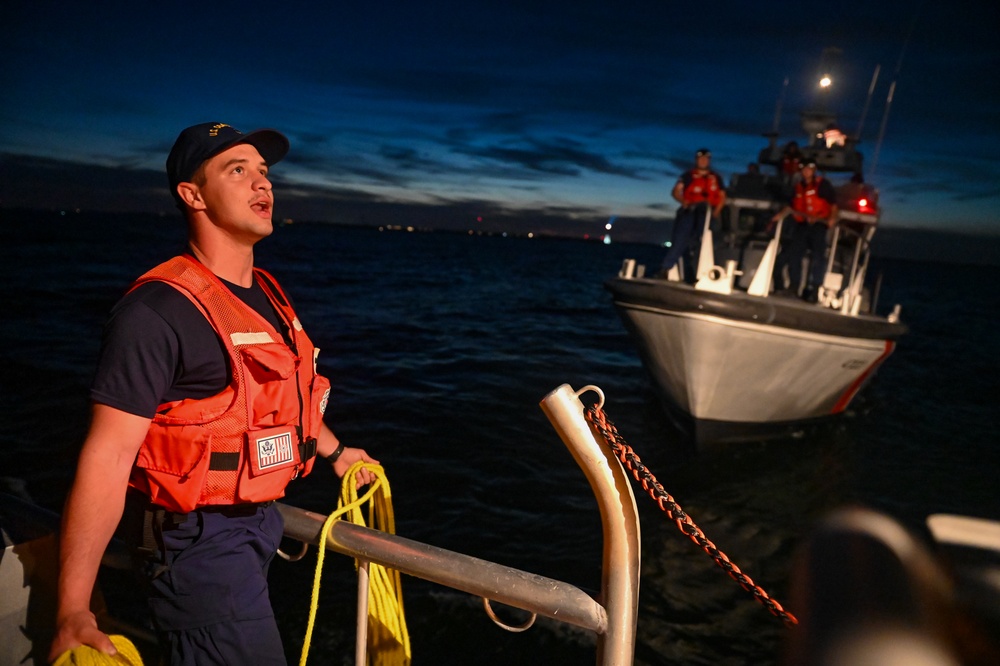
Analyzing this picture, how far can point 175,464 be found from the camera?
167 cm

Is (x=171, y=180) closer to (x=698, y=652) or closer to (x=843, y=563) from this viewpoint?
(x=843, y=563)

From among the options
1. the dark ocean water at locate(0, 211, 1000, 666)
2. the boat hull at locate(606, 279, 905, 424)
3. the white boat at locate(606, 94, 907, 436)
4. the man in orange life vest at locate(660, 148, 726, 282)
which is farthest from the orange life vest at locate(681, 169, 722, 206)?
the dark ocean water at locate(0, 211, 1000, 666)

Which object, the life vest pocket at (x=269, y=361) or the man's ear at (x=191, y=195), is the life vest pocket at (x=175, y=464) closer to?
the life vest pocket at (x=269, y=361)

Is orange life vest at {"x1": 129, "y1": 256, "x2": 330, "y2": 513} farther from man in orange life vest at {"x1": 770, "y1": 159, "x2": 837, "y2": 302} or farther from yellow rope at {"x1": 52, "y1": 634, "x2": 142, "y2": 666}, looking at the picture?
man in orange life vest at {"x1": 770, "y1": 159, "x2": 837, "y2": 302}

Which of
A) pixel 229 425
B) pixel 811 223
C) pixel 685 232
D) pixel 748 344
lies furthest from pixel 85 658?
pixel 811 223

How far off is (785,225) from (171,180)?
10.1 metres

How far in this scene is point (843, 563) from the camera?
24.3 inches

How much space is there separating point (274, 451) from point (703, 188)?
28.6ft

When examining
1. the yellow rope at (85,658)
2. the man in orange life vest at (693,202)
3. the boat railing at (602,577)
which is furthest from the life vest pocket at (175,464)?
the man in orange life vest at (693,202)

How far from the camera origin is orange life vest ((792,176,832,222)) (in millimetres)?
9102

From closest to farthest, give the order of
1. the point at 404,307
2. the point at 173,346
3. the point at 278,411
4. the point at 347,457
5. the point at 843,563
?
the point at 843,563 < the point at 173,346 < the point at 278,411 < the point at 347,457 < the point at 404,307

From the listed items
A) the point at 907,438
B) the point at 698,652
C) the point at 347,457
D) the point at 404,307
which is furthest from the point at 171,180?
the point at 404,307

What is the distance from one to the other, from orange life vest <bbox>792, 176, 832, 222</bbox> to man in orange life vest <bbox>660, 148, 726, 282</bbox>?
1.18m

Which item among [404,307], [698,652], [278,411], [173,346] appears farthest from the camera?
[404,307]
